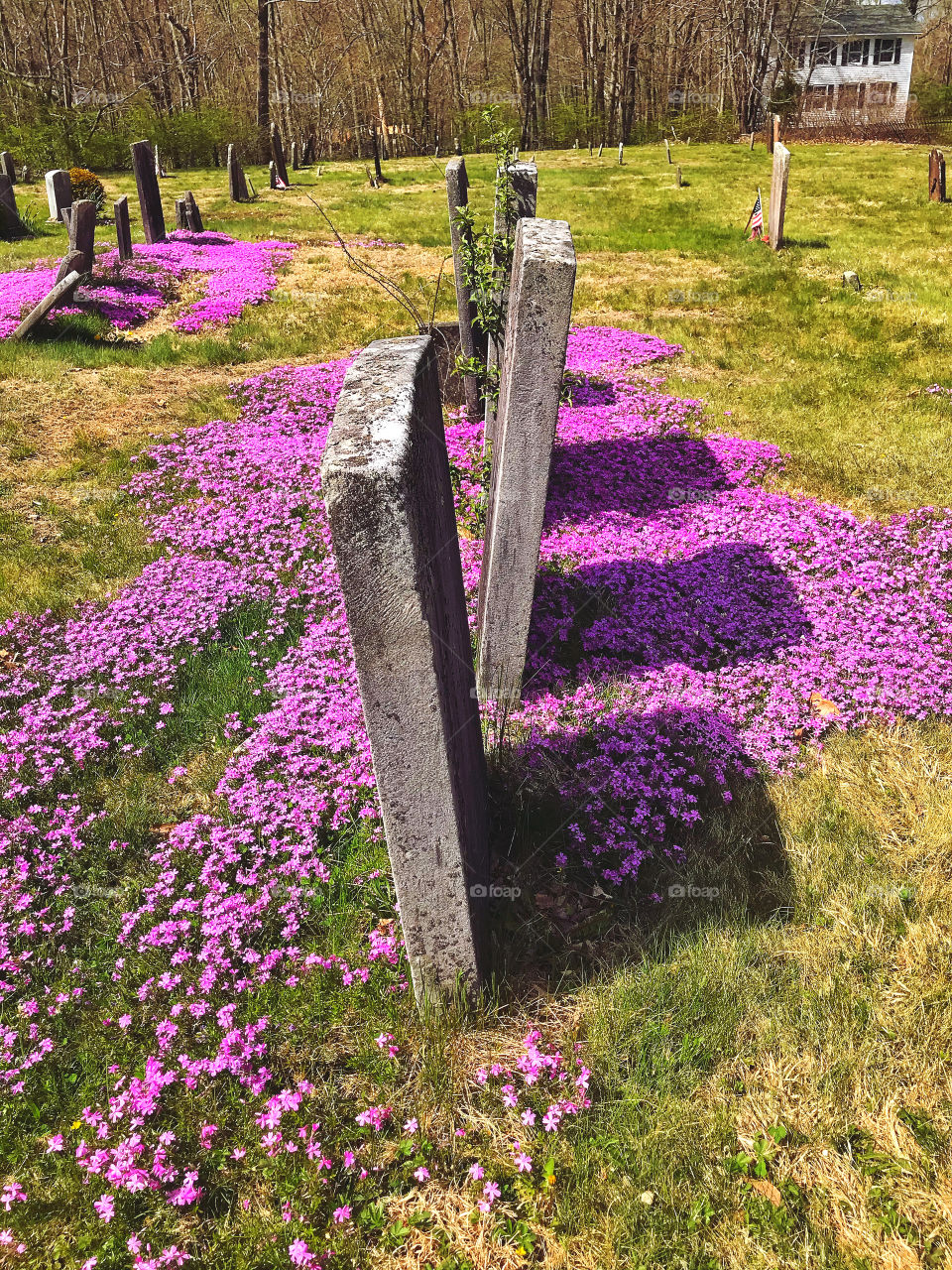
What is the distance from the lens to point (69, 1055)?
2869 mm

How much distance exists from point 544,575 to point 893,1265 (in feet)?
14.7

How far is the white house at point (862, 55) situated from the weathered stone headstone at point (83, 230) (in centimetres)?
5768

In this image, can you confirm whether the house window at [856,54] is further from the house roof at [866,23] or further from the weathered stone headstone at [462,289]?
the weathered stone headstone at [462,289]

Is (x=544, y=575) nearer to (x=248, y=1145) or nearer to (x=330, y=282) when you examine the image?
(x=248, y=1145)

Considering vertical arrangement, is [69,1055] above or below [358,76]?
below

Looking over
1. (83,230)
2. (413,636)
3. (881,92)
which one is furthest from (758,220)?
(881,92)

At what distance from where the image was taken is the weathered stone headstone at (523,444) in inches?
156

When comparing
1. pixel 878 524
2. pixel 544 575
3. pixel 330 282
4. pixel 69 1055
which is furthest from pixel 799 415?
pixel 330 282

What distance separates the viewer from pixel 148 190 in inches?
672

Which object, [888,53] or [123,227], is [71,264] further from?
[888,53]

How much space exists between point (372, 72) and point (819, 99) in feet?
96.4

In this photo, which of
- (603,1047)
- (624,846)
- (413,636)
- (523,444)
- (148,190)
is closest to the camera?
(413,636)

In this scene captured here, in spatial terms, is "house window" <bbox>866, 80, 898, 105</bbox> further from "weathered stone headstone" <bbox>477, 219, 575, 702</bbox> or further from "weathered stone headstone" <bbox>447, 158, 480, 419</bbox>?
"weathered stone headstone" <bbox>477, 219, 575, 702</bbox>

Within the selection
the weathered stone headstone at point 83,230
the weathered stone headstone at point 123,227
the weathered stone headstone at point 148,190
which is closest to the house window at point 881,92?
the weathered stone headstone at point 148,190
